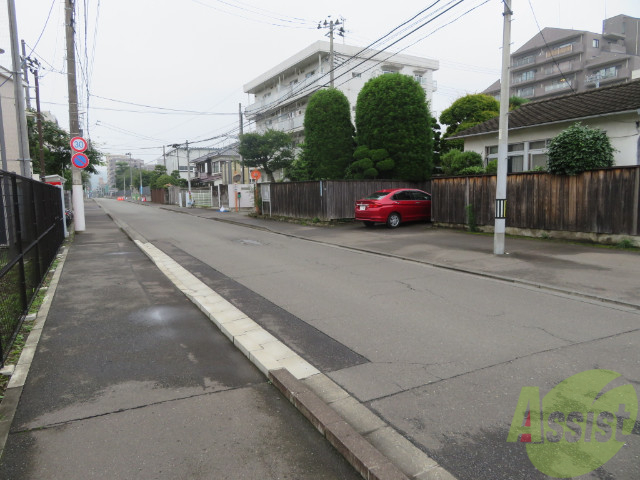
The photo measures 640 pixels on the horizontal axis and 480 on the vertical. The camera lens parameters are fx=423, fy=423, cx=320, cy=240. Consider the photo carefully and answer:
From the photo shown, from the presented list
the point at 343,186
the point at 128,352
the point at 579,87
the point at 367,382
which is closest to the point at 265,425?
the point at 367,382

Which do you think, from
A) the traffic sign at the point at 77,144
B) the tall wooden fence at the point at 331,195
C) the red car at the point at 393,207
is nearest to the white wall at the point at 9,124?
the traffic sign at the point at 77,144

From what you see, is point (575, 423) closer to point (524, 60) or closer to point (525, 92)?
point (525, 92)

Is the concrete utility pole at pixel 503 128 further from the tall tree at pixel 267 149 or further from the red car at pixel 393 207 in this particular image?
the tall tree at pixel 267 149

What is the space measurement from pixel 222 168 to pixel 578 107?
155ft

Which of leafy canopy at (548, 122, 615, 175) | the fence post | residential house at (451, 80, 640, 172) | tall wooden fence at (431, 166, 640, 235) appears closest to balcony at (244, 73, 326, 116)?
residential house at (451, 80, 640, 172)

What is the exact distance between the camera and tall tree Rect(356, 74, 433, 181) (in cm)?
2034

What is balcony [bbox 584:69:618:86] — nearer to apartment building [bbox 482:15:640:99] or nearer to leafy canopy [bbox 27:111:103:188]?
apartment building [bbox 482:15:640:99]

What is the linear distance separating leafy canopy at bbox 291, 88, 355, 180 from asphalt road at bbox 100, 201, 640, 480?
14.0 metres

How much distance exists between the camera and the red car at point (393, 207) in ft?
55.8

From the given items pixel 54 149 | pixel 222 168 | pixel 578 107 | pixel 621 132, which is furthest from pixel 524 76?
pixel 54 149

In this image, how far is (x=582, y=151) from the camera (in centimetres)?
1171

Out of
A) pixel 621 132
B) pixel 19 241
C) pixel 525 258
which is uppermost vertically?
pixel 621 132

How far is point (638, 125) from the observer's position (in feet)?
42.7

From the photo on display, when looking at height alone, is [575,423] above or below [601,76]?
below
